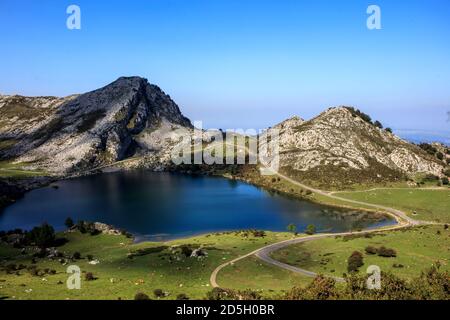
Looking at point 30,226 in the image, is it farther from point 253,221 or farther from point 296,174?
point 296,174


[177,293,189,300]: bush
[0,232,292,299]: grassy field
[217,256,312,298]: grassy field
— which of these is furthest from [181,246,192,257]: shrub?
[177,293,189,300]: bush

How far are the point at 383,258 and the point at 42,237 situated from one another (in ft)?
247

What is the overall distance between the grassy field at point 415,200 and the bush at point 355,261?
56.9m

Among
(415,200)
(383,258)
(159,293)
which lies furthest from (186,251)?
(415,200)

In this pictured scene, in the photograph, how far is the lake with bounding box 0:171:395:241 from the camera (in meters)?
126

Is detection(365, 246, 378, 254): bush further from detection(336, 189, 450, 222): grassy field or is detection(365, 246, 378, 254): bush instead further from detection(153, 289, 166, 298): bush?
detection(336, 189, 450, 222): grassy field

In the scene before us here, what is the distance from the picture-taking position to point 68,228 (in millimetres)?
122438

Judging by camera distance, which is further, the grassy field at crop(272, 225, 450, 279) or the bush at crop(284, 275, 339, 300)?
the grassy field at crop(272, 225, 450, 279)

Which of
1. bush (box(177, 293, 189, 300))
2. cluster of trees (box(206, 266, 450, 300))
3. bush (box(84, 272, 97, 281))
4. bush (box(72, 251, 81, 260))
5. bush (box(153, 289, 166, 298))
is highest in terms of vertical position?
cluster of trees (box(206, 266, 450, 300))

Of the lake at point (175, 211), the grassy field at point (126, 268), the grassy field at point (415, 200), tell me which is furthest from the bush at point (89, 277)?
the grassy field at point (415, 200)

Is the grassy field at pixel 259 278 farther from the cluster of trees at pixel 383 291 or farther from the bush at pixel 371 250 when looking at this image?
the bush at pixel 371 250

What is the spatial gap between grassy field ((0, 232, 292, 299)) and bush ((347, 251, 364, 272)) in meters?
21.7

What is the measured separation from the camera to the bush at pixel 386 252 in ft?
275

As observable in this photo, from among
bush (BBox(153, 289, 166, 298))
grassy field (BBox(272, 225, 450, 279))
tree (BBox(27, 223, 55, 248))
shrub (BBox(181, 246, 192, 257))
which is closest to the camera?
bush (BBox(153, 289, 166, 298))
